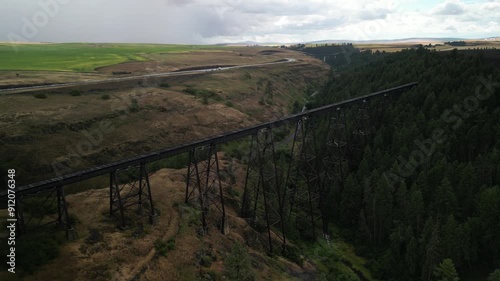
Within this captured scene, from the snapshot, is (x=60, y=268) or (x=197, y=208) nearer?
(x=60, y=268)

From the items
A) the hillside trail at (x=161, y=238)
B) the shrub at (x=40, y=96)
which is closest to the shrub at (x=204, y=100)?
the shrub at (x=40, y=96)

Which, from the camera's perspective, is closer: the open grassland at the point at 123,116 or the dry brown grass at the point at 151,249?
the dry brown grass at the point at 151,249

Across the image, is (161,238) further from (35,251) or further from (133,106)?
(133,106)

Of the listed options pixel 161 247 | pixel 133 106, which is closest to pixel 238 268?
pixel 161 247

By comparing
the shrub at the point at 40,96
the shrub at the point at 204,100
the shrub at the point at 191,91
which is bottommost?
the shrub at the point at 204,100

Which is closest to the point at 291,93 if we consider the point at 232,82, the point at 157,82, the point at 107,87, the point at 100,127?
the point at 232,82

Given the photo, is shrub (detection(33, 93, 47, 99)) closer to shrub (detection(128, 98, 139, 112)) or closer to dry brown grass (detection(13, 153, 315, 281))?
shrub (detection(128, 98, 139, 112))

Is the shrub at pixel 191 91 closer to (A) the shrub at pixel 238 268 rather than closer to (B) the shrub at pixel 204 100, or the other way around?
(B) the shrub at pixel 204 100

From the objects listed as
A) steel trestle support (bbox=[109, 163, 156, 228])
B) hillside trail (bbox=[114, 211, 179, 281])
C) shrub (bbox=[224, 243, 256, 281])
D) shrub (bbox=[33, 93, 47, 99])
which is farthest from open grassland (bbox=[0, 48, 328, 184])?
shrub (bbox=[224, 243, 256, 281])

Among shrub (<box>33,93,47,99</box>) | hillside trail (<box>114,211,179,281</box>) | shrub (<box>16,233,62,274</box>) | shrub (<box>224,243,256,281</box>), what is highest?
shrub (<box>33,93,47,99</box>)

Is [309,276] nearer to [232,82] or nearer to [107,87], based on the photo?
[107,87]

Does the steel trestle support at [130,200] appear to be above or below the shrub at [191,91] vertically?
below
